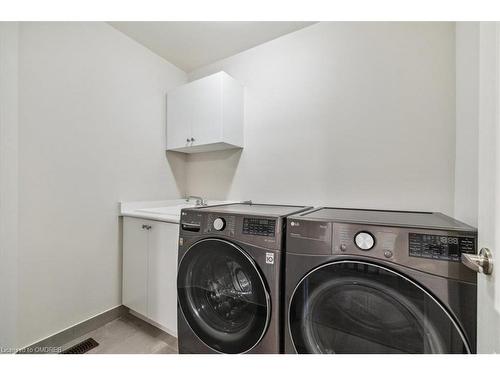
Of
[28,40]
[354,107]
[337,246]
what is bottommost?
[337,246]

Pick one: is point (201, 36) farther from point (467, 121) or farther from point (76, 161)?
point (467, 121)

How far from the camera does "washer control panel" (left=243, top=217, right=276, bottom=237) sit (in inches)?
39.1

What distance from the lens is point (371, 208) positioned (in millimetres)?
1380

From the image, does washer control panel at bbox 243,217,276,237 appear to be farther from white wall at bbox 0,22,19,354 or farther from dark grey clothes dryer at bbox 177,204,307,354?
white wall at bbox 0,22,19,354

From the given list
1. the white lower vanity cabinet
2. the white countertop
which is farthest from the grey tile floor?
the white countertop

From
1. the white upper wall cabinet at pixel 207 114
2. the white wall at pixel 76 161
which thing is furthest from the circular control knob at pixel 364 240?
the white wall at pixel 76 161

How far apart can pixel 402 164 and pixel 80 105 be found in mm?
2245

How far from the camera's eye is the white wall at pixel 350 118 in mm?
1229

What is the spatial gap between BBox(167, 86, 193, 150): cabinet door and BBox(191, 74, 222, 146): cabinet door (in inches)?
2.4

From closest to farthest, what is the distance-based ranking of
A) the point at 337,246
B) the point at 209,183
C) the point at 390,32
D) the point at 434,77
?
the point at 337,246 → the point at 434,77 → the point at 390,32 → the point at 209,183

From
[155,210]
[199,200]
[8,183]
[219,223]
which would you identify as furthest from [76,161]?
[219,223]

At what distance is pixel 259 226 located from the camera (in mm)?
1024
